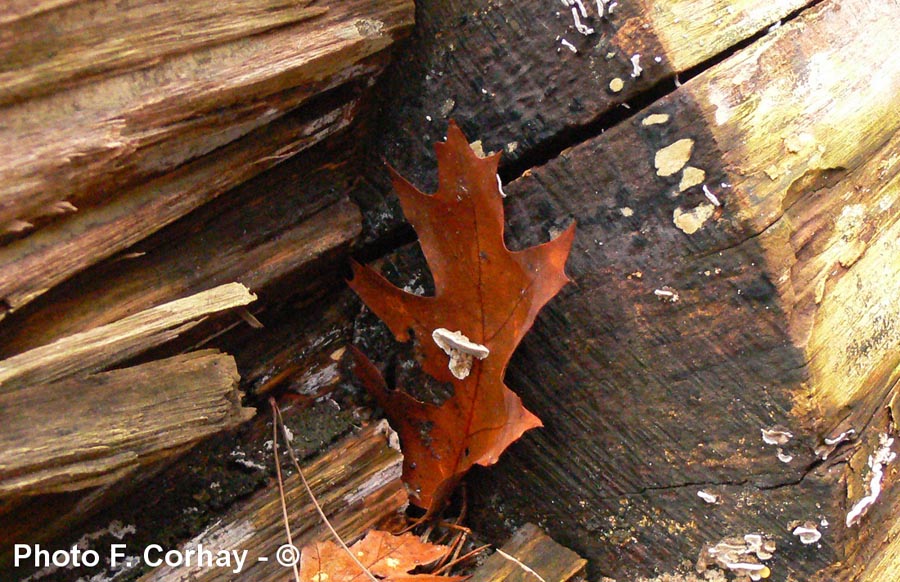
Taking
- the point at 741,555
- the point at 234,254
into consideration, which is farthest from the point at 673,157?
the point at 234,254

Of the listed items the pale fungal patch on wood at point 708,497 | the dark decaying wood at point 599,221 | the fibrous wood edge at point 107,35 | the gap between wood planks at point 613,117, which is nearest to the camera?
the fibrous wood edge at point 107,35

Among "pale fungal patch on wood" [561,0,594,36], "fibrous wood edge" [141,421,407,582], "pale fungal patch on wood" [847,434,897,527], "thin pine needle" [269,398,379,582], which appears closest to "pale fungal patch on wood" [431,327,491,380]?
"fibrous wood edge" [141,421,407,582]

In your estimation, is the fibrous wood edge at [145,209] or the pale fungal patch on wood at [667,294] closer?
the fibrous wood edge at [145,209]

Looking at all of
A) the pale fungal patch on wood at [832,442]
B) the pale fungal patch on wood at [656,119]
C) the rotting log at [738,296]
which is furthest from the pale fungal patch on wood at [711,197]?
the pale fungal patch on wood at [832,442]

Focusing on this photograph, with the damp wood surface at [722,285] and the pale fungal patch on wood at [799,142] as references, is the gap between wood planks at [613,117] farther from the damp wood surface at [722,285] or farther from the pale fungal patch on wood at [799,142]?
the pale fungal patch on wood at [799,142]

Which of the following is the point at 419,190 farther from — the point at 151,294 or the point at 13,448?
the point at 13,448

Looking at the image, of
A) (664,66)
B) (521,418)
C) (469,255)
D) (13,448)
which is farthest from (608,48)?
(13,448)
